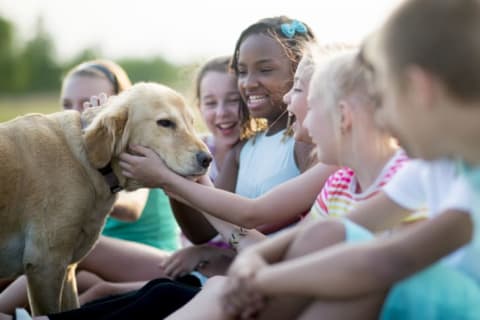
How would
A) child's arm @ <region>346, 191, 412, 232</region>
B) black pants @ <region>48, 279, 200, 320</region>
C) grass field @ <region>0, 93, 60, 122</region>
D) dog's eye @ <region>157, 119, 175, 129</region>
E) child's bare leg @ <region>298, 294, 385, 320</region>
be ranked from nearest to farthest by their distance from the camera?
child's bare leg @ <region>298, 294, 385, 320</region> → child's arm @ <region>346, 191, 412, 232</region> → black pants @ <region>48, 279, 200, 320</region> → dog's eye @ <region>157, 119, 175, 129</region> → grass field @ <region>0, 93, 60, 122</region>

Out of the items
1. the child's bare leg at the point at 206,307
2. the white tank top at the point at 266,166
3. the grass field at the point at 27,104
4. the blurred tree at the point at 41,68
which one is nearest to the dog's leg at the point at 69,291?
the white tank top at the point at 266,166

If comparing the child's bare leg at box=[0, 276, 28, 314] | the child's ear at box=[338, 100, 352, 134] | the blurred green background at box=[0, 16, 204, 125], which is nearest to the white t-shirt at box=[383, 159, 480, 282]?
the child's ear at box=[338, 100, 352, 134]

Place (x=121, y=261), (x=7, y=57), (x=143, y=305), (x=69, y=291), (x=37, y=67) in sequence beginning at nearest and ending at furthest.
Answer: (x=143, y=305)
(x=69, y=291)
(x=121, y=261)
(x=37, y=67)
(x=7, y=57)

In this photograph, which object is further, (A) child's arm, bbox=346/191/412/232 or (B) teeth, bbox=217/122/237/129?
(B) teeth, bbox=217/122/237/129

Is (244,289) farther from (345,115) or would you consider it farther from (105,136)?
(105,136)

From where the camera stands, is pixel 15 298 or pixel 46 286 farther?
pixel 15 298

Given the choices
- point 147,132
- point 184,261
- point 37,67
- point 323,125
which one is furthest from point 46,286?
point 37,67

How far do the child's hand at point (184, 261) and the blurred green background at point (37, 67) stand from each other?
741 inches

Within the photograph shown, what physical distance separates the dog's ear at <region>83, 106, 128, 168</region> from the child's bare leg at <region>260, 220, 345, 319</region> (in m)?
1.33

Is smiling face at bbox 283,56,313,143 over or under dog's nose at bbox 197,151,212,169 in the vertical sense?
over

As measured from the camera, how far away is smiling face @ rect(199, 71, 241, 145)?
4.34 m

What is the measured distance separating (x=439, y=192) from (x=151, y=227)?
2688 mm

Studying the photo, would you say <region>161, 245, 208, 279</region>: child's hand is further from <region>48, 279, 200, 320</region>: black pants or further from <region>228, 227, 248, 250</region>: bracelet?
<region>48, 279, 200, 320</region>: black pants

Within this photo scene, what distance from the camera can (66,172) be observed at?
3244mm
